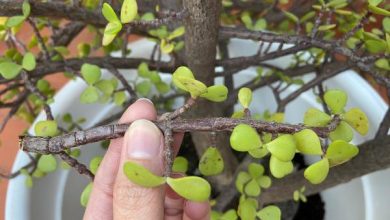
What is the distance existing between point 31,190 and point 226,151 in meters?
0.24

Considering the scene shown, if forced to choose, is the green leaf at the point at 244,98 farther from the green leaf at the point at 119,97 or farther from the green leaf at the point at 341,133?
the green leaf at the point at 119,97

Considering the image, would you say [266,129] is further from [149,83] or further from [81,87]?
[81,87]

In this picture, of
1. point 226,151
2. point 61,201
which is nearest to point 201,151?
point 226,151

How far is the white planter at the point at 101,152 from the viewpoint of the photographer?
515 mm

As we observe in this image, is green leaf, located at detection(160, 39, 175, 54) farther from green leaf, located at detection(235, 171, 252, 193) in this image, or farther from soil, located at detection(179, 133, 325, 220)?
soil, located at detection(179, 133, 325, 220)

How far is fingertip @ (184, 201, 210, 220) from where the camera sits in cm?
38

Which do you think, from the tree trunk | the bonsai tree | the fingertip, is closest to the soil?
the bonsai tree

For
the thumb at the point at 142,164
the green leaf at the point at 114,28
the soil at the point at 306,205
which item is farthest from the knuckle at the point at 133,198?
the soil at the point at 306,205

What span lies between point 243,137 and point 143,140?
0.21 feet

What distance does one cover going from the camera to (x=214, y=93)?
274 millimetres

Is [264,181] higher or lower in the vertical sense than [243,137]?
lower

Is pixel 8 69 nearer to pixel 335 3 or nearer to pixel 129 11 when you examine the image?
pixel 129 11

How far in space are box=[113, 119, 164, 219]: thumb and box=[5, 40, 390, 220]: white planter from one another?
275mm

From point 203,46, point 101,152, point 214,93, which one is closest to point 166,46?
point 203,46
